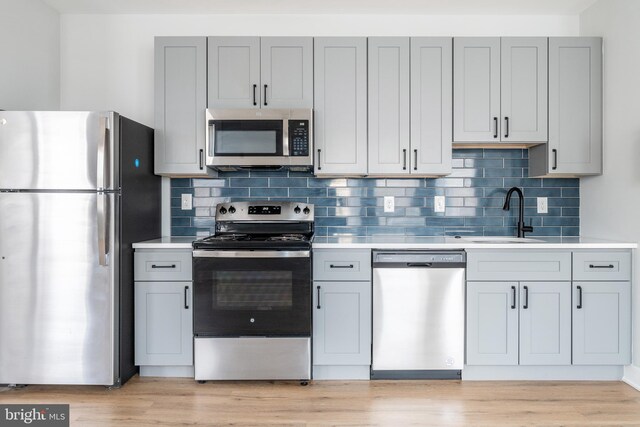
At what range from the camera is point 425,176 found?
3.20 metres

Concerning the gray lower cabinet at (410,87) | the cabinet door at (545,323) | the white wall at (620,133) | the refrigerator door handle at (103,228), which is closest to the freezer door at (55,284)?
the refrigerator door handle at (103,228)

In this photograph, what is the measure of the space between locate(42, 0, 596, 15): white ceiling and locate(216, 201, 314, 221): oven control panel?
1.45 metres

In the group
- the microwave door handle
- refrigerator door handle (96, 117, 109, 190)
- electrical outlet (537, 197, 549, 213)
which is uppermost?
the microwave door handle

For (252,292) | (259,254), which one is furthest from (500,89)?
(252,292)

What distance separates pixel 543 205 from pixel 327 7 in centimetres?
222

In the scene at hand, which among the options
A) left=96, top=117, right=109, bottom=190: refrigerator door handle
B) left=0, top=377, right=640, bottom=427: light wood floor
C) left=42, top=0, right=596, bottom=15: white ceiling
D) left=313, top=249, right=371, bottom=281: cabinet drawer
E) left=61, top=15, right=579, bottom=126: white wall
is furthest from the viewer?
left=61, top=15, right=579, bottom=126: white wall

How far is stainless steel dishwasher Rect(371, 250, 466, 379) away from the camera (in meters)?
2.67

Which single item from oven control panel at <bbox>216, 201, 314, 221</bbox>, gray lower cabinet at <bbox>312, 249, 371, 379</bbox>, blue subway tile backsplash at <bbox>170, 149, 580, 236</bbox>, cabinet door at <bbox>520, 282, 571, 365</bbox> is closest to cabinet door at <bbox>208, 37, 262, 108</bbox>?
blue subway tile backsplash at <bbox>170, 149, 580, 236</bbox>

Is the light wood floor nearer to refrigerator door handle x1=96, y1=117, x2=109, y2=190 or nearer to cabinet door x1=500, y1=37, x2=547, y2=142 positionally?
refrigerator door handle x1=96, y1=117, x2=109, y2=190

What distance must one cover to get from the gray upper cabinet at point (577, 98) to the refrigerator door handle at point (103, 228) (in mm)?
2908

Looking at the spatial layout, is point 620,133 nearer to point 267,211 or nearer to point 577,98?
point 577,98

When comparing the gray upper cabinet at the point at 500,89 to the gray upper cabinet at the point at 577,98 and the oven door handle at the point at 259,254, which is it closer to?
the gray upper cabinet at the point at 577,98

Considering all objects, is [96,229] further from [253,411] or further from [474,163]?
[474,163]

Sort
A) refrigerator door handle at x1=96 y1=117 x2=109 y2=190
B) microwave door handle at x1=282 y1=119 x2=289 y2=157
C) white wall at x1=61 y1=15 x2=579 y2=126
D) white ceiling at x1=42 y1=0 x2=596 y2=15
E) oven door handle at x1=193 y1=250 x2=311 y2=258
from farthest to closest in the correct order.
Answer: white wall at x1=61 y1=15 x2=579 y2=126 → white ceiling at x1=42 y1=0 x2=596 y2=15 → microwave door handle at x1=282 y1=119 x2=289 y2=157 → oven door handle at x1=193 y1=250 x2=311 y2=258 → refrigerator door handle at x1=96 y1=117 x2=109 y2=190
